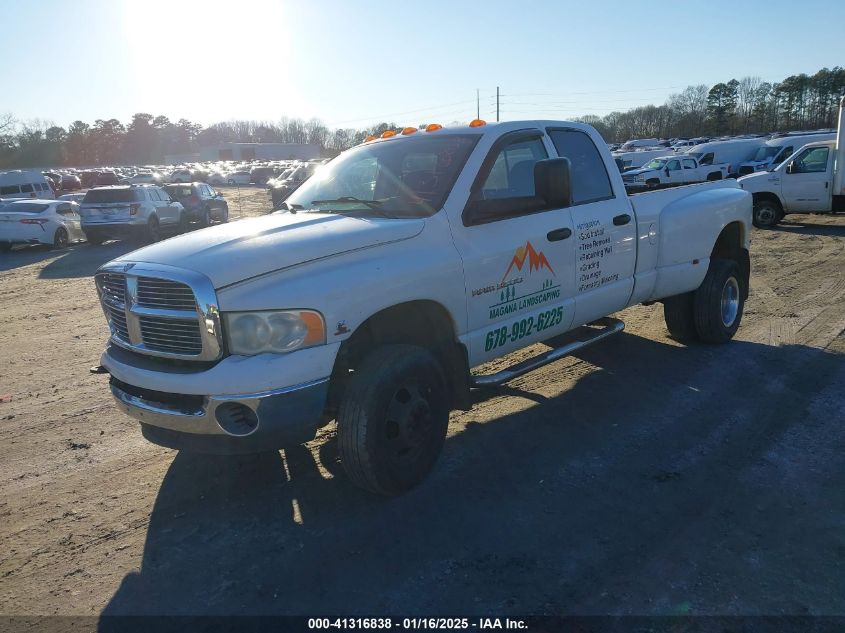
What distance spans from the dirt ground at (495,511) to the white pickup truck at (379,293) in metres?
0.51

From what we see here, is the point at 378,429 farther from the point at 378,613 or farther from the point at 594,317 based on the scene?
the point at 594,317

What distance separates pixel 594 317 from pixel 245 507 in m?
3.02

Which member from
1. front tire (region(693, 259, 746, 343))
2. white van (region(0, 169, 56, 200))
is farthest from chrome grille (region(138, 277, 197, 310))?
white van (region(0, 169, 56, 200))

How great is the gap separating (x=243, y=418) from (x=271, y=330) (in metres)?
0.46

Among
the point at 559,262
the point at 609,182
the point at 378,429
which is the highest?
the point at 609,182

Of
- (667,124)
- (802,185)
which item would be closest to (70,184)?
(802,185)

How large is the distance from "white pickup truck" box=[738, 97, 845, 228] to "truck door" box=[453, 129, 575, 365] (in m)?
12.9

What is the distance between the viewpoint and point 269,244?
366cm

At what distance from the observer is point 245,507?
12.9 feet

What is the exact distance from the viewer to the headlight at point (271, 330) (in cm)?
335

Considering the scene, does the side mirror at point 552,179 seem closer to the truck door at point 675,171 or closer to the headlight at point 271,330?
the headlight at point 271,330

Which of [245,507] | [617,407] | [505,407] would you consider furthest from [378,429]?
[617,407]

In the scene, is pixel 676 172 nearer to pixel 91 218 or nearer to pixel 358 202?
pixel 91 218

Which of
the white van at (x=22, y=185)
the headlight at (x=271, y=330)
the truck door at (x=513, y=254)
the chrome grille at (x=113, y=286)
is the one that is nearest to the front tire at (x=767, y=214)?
the truck door at (x=513, y=254)
